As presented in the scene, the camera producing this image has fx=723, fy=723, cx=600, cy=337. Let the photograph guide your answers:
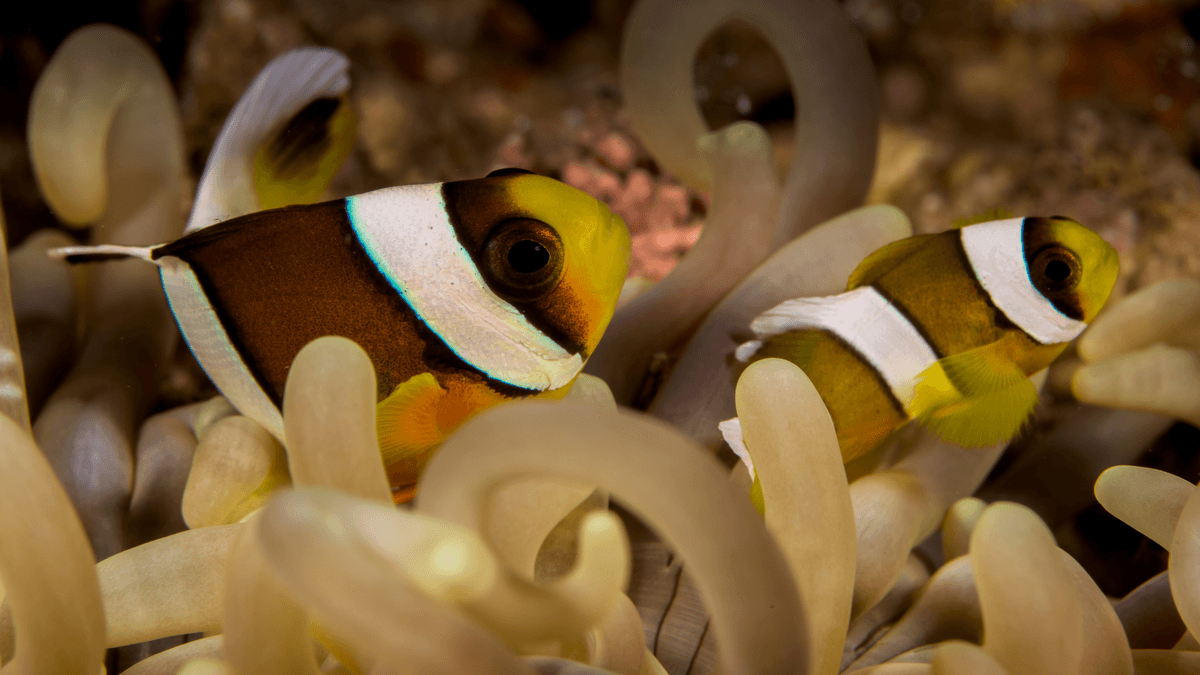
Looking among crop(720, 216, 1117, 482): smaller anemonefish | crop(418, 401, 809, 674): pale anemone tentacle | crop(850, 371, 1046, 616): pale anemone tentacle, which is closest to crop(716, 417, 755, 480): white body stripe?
crop(720, 216, 1117, 482): smaller anemonefish

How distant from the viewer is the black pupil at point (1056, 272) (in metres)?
0.68

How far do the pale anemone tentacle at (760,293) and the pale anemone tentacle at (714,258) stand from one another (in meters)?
0.04

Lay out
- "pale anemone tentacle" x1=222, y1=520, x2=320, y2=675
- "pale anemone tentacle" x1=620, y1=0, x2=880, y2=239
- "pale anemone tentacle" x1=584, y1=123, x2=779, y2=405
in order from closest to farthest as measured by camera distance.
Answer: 1. "pale anemone tentacle" x1=222, y1=520, x2=320, y2=675
2. "pale anemone tentacle" x1=584, y1=123, x2=779, y2=405
3. "pale anemone tentacle" x1=620, y1=0, x2=880, y2=239

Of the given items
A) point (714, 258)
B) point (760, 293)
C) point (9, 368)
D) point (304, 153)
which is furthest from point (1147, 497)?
point (9, 368)

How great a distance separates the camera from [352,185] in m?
1.38

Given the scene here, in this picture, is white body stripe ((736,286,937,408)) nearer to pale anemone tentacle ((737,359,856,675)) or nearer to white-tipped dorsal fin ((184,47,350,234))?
pale anemone tentacle ((737,359,856,675))

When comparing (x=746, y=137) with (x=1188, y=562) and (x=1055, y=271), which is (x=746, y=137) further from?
(x=1188, y=562)

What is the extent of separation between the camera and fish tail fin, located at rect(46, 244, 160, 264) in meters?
0.64

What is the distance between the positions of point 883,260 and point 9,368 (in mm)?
874

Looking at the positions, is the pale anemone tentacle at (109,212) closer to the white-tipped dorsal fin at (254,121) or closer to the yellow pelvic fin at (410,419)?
the white-tipped dorsal fin at (254,121)

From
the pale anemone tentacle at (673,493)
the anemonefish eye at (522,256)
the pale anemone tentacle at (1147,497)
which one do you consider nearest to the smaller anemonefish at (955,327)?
the pale anemone tentacle at (1147,497)

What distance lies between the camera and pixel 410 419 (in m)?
0.61

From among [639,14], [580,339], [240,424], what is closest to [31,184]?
[240,424]

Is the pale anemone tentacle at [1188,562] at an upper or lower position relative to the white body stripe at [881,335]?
lower
